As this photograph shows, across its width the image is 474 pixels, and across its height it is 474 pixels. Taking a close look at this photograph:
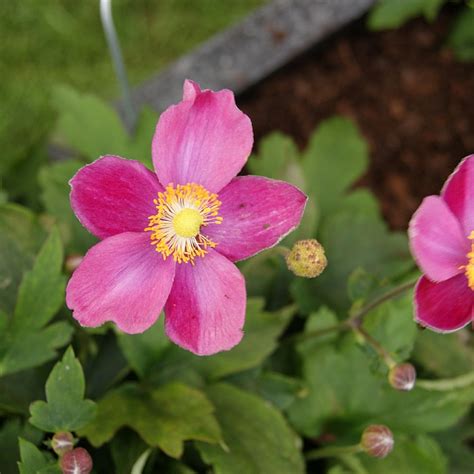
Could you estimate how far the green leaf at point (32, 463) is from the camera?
100 centimetres

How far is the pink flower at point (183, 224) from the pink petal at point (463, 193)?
20cm

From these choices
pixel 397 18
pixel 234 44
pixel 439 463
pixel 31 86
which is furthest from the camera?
pixel 31 86

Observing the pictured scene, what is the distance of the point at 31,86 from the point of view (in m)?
2.20

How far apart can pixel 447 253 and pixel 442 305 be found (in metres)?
0.07

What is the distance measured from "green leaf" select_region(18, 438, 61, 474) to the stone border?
3.95 feet

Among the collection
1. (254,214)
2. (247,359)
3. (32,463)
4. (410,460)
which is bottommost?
(410,460)

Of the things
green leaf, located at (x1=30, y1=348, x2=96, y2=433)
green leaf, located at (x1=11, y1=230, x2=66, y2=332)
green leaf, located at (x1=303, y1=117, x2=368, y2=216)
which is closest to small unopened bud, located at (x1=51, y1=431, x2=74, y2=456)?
green leaf, located at (x1=30, y1=348, x2=96, y2=433)

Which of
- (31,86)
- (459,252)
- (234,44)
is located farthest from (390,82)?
(459,252)

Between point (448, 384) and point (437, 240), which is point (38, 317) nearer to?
point (437, 240)

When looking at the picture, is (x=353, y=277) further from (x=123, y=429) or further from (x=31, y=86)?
(x=31, y=86)

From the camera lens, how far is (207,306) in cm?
104

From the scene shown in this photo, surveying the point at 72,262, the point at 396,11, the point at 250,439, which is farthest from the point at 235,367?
the point at 396,11

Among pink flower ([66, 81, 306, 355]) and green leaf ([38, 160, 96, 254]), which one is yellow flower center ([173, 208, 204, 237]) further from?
green leaf ([38, 160, 96, 254])

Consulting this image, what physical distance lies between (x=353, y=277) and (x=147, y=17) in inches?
53.9
